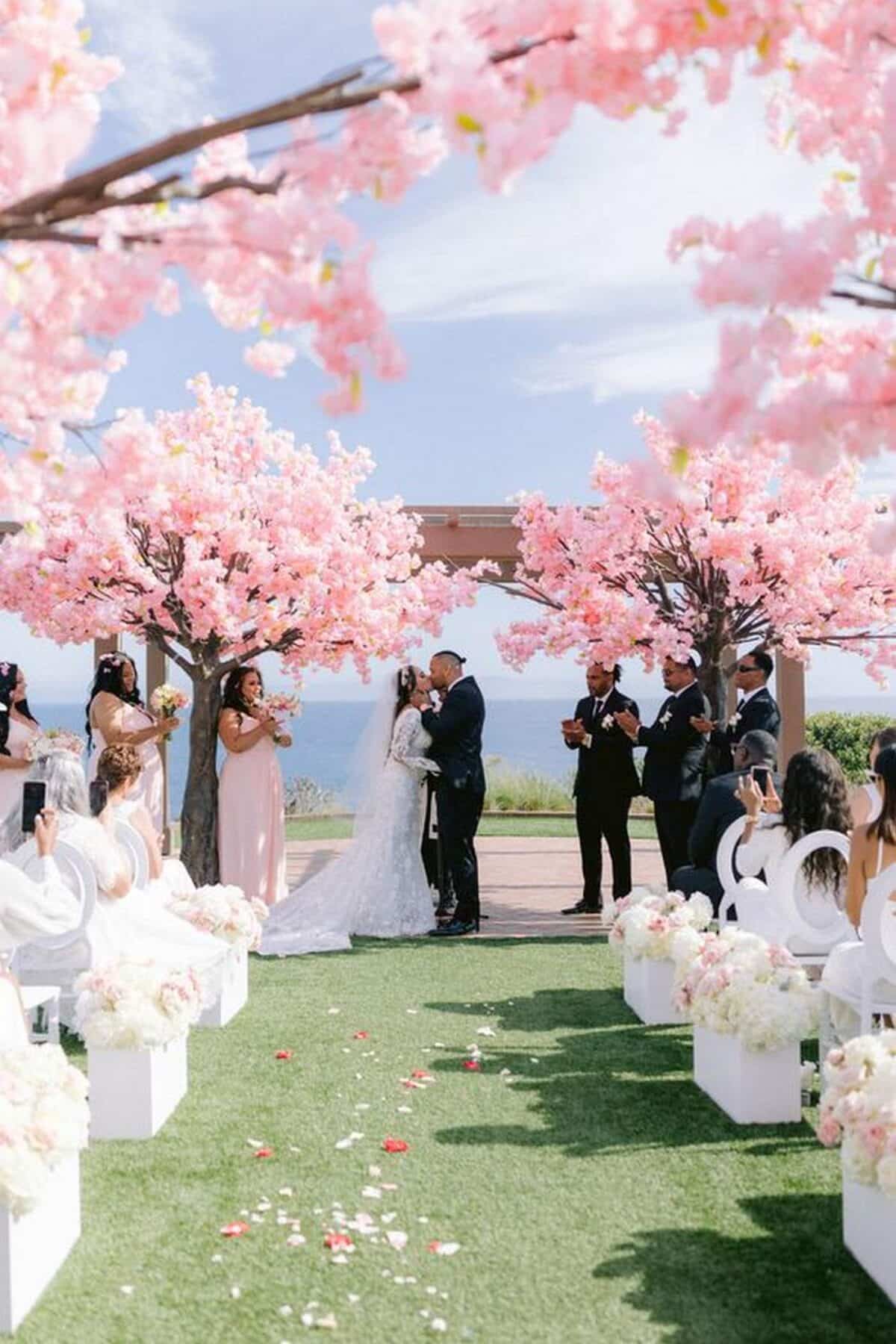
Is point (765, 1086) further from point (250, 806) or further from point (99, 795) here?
point (250, 806)

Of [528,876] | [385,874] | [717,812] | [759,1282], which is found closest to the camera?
[759,1282]

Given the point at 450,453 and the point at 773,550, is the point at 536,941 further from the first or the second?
the point at 450,453

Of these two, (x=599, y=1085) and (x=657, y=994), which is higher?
(x=657, y=994)

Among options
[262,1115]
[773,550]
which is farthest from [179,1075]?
[773,550]

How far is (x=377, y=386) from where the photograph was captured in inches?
85.9

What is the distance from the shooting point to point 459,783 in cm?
906

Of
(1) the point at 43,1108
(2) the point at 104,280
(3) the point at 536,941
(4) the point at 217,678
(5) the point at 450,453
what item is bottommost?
(3) the point at 536,941

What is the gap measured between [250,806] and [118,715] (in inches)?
43.8

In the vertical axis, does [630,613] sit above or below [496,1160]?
above

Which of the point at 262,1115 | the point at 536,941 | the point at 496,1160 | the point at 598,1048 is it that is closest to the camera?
the point at 496,1160

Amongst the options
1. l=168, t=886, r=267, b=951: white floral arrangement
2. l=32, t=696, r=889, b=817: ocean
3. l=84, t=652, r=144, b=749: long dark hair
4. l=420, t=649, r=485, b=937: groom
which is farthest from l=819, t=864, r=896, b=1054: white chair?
l=32, t=696, r=889, b=817: ocean

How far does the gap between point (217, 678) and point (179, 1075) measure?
4.82 meters

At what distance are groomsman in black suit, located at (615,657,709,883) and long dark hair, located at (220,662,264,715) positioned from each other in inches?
112

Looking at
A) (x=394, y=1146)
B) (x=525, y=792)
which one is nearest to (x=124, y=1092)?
(x=394, y=1146)
